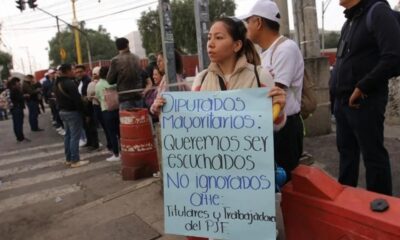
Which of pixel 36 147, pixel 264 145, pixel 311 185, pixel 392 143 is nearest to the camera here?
pixel 264 145

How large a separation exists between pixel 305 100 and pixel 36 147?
8550mm

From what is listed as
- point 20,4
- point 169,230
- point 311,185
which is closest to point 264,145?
point 311,185

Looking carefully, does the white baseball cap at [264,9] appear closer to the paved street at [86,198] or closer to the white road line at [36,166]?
the paved street at [86,198]

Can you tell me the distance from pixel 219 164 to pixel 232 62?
2.13ft

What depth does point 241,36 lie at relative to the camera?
2.48 m

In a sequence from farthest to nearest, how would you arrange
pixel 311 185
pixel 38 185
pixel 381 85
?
pixel 38 185 < pixel 381 85 < pixel 311 185

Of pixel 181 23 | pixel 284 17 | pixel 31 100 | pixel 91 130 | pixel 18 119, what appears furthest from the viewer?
pixel 181 23

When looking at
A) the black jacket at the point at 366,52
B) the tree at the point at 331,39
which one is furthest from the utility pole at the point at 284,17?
the tree at the point at 331,39

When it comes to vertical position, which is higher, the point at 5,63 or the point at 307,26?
the point at 5,63

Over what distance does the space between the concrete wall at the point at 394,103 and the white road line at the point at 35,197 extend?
5552 millimetres

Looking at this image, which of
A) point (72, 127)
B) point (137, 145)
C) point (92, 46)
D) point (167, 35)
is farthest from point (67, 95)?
point (92, 46)

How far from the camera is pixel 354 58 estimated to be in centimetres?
297

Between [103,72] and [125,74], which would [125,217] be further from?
[103,72]

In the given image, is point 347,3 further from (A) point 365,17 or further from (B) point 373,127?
(B) point 373,127
